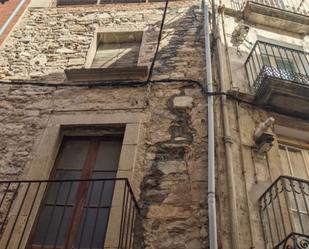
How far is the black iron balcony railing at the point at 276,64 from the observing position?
6.09 meters

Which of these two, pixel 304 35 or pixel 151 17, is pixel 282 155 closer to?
pixel 304 35

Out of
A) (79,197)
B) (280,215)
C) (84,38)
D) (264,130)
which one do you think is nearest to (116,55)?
(84,38)

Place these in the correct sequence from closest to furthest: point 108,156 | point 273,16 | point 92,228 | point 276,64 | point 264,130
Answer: point 92,228
point 264,130
point 108,156
point 276,64
point 273,16

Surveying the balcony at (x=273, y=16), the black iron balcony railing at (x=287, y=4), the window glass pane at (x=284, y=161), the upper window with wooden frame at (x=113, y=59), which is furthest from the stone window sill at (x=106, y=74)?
the black iron balcony railing at (x=287, y=4)

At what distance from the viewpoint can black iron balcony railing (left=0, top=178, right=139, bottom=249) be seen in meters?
4.31

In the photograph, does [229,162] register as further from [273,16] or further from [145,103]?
[273,16]

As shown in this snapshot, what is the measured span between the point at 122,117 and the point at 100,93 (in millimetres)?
748

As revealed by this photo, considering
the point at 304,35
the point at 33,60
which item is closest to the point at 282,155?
the point at 304,35

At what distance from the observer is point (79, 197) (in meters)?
4.86

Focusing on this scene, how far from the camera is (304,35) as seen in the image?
7754 mm

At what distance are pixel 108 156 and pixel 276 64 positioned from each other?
3633mm

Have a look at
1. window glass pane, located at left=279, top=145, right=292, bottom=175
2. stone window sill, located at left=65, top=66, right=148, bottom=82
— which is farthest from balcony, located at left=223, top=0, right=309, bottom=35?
window glass pane, located at left=279, top=145, right=292, bottom=175

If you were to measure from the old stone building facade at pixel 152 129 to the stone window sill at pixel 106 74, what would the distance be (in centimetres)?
2

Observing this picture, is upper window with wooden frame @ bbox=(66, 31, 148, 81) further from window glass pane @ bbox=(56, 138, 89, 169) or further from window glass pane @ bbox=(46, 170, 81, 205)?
window glass pane @ bbox=(46, 170, 81, 205)
